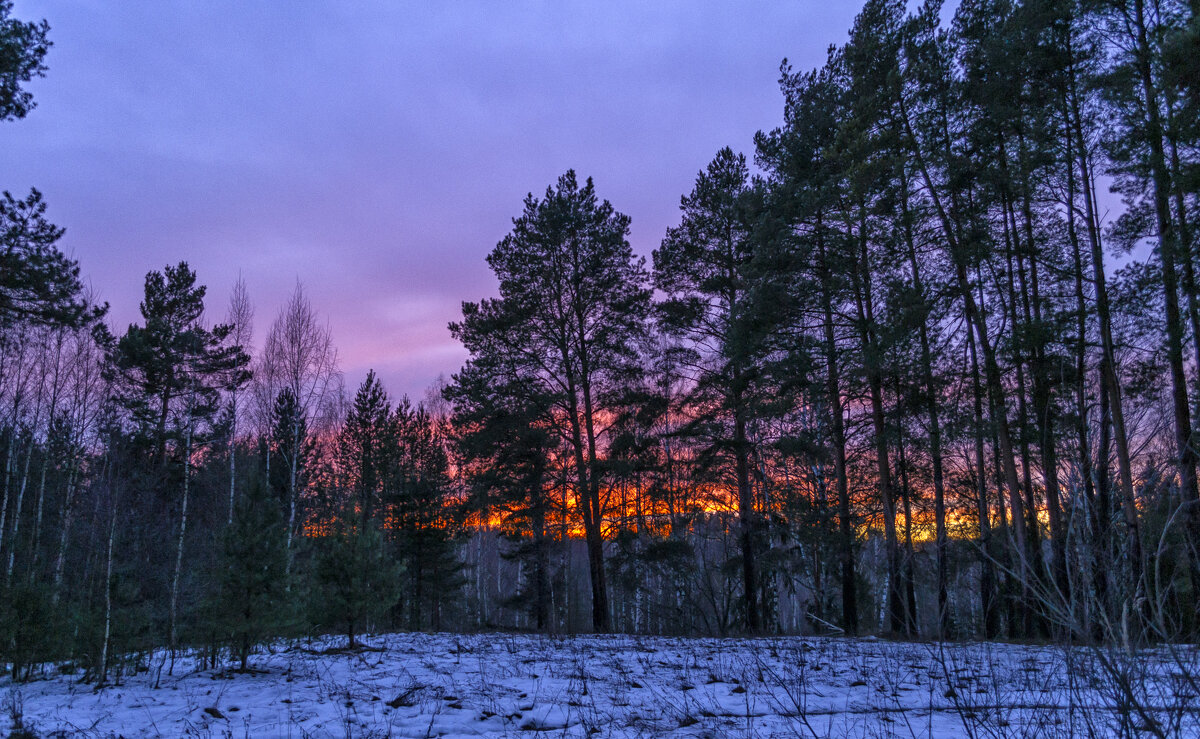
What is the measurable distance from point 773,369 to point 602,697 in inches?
394

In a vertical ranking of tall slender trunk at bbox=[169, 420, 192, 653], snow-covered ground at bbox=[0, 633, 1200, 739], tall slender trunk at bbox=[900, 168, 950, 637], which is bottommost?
snow-covered ground at bbox=[0, 633, 1200, 739]

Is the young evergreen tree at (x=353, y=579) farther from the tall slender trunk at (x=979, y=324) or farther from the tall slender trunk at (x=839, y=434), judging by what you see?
the tall slender trunk at (x=979, y=324)

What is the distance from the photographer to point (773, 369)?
48.3ft

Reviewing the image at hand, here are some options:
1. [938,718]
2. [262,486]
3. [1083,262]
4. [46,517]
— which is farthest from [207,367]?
[1083,262]

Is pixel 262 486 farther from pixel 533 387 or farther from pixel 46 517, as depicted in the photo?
pixel 46 517

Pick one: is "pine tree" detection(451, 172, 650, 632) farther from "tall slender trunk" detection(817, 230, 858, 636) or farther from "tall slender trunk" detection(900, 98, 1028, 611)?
"tall slender trunk" detection(900, 98, 1028, 611)

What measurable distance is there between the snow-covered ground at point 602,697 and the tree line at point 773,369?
39.8 inches

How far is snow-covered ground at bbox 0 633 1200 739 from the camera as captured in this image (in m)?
4.93

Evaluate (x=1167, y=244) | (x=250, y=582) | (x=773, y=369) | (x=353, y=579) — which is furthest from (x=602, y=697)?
(x=1167, y=244)

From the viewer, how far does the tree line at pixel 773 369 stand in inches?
414

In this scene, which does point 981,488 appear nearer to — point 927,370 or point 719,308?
point 927,370

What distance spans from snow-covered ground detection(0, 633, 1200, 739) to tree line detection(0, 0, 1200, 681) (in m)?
1.01

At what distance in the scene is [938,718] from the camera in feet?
17.6

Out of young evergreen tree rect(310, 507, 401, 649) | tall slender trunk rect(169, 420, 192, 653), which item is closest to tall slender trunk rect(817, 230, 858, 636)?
young evergreen tree rect(310, 507, 401, 649)
